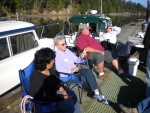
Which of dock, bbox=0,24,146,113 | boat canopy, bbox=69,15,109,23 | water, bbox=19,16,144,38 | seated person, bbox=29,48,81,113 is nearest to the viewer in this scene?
seated person, bbox=29,48,81,113

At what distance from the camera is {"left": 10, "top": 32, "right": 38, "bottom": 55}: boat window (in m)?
4.36

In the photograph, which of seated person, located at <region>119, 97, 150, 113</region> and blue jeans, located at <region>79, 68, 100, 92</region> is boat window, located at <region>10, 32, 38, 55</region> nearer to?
blue jeans, located at <region>79, 68, 100, 92</region>

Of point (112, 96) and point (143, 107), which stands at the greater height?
point (143, 107)

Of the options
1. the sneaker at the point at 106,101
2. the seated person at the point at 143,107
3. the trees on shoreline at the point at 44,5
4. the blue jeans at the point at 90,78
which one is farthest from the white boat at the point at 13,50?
the trees on shoreline at the point at 44,5

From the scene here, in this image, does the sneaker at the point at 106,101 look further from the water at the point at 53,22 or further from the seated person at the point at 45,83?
the water at the point at 53,22

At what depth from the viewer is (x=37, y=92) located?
2.56 meters

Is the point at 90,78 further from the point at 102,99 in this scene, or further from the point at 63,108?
the point at 63,108

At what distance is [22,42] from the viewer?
4688 mm

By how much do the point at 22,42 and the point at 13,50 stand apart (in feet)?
1.47

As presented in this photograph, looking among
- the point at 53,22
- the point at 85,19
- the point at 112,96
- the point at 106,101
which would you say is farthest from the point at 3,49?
the point at 53,22

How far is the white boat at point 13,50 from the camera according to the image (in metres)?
3.91

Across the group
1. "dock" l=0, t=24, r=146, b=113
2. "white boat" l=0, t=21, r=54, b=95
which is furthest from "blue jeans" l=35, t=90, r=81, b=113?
"white boat" l=0, t=21, r=54, b=95

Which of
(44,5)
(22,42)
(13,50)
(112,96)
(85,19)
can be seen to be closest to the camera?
(112,96)

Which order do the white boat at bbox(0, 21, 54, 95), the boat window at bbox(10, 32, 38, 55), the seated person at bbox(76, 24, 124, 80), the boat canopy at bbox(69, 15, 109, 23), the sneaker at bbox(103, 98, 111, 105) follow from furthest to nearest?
the boat canopy at bbox(69, 15, 109, 23), the seated person at bbox(76, 24, 124, 80), the boat window at bbox(10, 32, 38, 55), the white boat at bbox(0, 21, 54, 95), the sneaker at bbox(103, 98, 111, 105)
